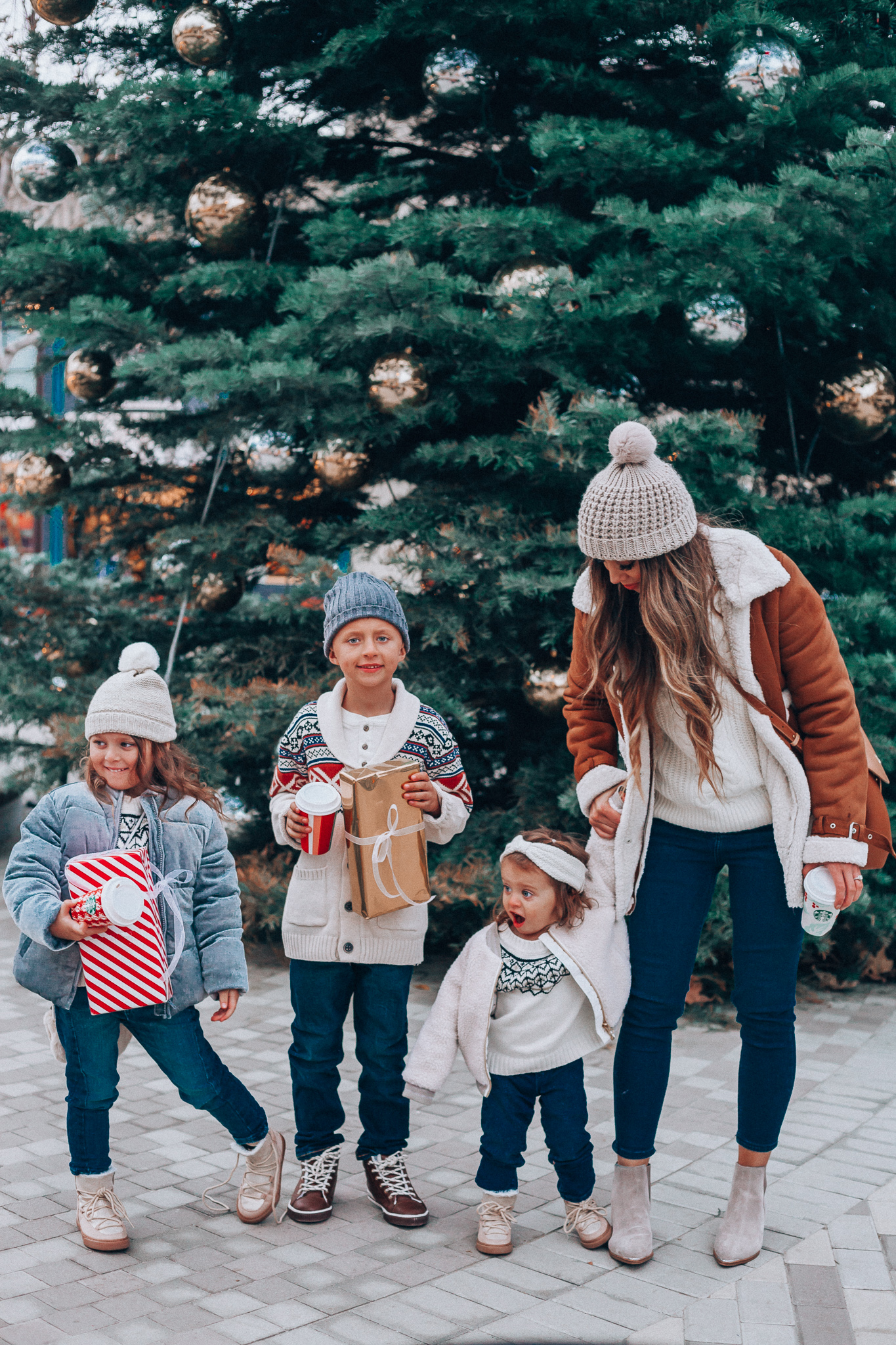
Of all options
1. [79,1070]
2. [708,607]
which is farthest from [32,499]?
[708,607]

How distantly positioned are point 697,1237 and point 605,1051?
1.47 m

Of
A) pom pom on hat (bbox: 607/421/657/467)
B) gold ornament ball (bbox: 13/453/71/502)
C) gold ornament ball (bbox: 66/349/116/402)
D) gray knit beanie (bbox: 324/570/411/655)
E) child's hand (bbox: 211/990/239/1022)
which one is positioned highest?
pom pom on hat (bbox: 607/421/657/467)

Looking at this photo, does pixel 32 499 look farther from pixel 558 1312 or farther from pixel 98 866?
pixel 558 1312

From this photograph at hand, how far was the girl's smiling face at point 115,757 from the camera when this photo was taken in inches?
123

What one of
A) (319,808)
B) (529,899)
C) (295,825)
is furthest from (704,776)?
(295,825)

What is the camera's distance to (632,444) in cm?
278

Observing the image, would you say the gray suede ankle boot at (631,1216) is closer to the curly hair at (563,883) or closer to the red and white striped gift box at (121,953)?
the curly hair at (563,883)

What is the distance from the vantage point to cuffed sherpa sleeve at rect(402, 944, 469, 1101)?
3066 millimetres

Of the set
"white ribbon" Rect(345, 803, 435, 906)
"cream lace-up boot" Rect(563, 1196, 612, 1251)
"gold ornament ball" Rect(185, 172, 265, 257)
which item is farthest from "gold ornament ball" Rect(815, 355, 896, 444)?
"cream lace-up boot" Rect(563, 1196, 612, 1251)

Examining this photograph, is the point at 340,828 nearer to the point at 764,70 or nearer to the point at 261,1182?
the point at 261,1182

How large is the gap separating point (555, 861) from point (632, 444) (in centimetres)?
104

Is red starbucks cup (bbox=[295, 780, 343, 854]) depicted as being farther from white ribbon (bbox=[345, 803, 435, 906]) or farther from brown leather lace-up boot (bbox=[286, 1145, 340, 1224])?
brown leather lace-up boot (bbox=[286, 1145, 340, 1224])

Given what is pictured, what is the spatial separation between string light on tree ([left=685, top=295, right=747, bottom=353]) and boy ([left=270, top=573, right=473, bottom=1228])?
2.08 meters

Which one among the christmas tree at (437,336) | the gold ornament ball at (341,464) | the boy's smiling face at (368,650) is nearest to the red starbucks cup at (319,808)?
the boy's smiling face at (368,650)
